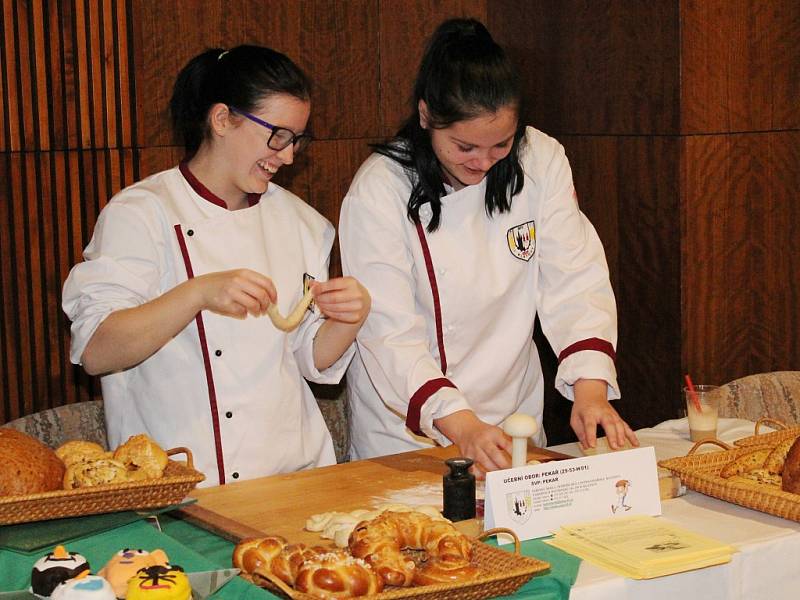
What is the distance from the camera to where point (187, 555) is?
177cm

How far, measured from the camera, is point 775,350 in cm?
423

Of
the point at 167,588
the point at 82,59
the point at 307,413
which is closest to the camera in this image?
the point at 167,588

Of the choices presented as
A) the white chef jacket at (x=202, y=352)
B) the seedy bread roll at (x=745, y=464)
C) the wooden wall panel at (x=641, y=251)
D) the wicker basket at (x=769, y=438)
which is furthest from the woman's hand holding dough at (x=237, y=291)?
the wooden wall panel at (x=641, y=251)

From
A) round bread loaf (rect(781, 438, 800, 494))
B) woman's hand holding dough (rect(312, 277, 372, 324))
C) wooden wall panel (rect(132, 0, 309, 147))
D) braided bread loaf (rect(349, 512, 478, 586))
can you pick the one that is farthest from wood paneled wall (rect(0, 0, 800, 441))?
braided bread loaf (rect(349, 512, 478, 586))

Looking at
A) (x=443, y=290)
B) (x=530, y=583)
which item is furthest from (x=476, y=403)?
(x=530, y=583)

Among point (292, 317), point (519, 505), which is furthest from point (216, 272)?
point (519, 505)

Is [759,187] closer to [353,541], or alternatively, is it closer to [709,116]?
[709,116]

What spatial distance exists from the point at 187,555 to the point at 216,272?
76 centimetres

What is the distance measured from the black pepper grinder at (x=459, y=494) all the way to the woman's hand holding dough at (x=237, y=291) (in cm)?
47

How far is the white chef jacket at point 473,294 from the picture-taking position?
264 cm

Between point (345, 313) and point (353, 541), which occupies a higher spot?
point (345, 313)

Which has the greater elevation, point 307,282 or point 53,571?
point 307,282

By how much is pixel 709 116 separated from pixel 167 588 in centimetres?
307

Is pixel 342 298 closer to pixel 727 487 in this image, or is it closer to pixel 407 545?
pixel 407 545
